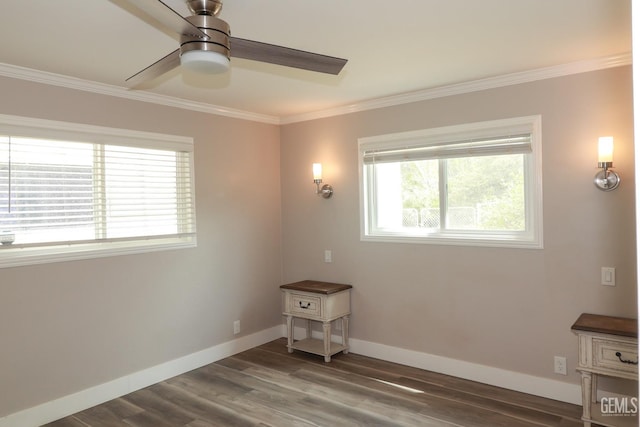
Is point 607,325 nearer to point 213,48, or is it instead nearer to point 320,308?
point 320,308

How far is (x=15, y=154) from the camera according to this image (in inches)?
118

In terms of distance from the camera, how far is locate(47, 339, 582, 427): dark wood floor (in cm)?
302

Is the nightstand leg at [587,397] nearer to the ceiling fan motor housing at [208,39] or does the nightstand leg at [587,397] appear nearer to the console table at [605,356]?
the console table at [605,356]

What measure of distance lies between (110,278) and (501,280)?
3058 mm

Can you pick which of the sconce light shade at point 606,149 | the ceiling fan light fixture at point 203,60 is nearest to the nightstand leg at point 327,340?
the sconce light shade at point 606,149

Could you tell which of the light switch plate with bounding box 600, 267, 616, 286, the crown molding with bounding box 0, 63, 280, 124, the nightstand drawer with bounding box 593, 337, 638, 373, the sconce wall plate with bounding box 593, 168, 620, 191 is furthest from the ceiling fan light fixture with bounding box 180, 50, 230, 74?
the light switch plate with bounding box 600, 267, 616, 286

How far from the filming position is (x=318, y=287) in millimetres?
4219

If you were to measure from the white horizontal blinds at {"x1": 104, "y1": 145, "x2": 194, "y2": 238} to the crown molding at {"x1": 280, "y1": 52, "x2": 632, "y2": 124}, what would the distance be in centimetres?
148

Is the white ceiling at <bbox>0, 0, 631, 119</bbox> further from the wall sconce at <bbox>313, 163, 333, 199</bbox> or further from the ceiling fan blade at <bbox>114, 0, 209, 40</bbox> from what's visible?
the wall sconce at <bbox>313, 163, 333, 199</bbox>

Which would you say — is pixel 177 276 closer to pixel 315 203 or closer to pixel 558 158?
pixel 315 203

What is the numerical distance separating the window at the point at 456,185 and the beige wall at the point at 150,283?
121cm

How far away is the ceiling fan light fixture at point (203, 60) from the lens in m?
1.78

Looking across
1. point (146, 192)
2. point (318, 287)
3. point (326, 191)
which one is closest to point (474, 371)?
point (318, 287)

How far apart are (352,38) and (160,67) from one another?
110 cm
